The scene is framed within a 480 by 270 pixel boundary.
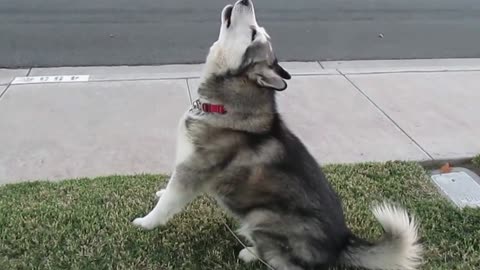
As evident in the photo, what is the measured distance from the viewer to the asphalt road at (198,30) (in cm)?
699

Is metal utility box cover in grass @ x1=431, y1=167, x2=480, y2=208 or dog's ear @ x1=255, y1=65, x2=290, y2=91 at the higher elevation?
dog's ear @ x1=255, y1=65, x2=290, y2=91

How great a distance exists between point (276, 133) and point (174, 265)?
1000mm

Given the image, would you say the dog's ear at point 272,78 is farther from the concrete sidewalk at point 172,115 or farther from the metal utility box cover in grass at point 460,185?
the metal utility box cover in grass at point 460,185

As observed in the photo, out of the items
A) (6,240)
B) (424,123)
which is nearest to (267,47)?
(6,240)

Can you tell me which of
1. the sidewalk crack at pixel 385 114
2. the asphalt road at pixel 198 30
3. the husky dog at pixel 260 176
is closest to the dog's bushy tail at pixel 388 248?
the husky dog at pixel 260 176

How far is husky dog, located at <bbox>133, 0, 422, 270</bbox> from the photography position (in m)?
2.87

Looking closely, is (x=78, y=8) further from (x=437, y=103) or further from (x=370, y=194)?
(x=370, y=194)

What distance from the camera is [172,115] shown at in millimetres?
5117

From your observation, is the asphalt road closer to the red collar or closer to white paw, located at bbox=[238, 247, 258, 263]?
the red collar

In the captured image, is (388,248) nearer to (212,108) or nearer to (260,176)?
(260,176)

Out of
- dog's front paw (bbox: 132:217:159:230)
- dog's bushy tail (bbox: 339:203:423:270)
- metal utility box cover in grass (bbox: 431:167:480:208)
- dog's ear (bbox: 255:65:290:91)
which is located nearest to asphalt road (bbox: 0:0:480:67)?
metal utility box cover in grass (bbox: 431:167:480:208)

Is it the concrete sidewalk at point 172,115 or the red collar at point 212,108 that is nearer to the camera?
the red collar at point 212,108

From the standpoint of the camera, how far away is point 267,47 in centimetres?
301

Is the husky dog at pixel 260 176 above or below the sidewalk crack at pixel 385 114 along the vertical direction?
above
